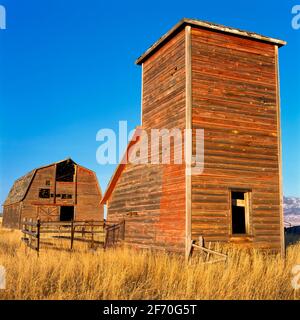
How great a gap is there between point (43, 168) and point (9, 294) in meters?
34.3

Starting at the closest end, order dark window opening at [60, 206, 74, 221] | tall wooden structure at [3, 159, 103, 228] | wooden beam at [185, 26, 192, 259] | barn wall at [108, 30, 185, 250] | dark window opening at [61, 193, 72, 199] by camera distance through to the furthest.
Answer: wooden beam at [185, 26, 192, 259]
barn wall at [108, 30, 185, 250]
tall wooden structure at [3, 159, 103, 228]
dark window opening at [61, 193, 72, 199]
dark window opening at [60, 206, 74, 221]

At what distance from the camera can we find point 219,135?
13.4m

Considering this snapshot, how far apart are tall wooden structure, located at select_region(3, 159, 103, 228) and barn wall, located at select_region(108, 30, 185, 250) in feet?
82.9

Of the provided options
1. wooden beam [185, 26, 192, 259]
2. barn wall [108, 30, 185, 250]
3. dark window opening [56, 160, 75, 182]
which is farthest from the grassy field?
dark window opening [56, 160, 75, 182]

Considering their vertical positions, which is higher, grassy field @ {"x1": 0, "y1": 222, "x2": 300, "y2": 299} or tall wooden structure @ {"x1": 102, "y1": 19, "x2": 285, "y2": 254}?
tall wooden structure @ {"x1": 102, "y1": 19, "x2": 285, "y2": 254}

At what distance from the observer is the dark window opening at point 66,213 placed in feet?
144

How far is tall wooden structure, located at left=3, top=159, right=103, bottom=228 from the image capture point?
41.0 meters

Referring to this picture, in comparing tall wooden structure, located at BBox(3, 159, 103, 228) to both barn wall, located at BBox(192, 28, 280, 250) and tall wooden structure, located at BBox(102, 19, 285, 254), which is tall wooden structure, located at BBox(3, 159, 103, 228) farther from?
barn wall, located at BBox(192, 28, 280, 250)

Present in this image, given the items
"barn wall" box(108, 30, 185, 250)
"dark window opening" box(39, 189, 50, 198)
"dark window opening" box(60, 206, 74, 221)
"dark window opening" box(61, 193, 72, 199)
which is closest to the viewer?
"barn wall" box(108, 30, 185, 250)

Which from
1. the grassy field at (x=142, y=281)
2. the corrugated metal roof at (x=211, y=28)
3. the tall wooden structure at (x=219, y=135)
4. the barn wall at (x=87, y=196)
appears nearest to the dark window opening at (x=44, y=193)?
the barn wall at (x=87, y=196)
